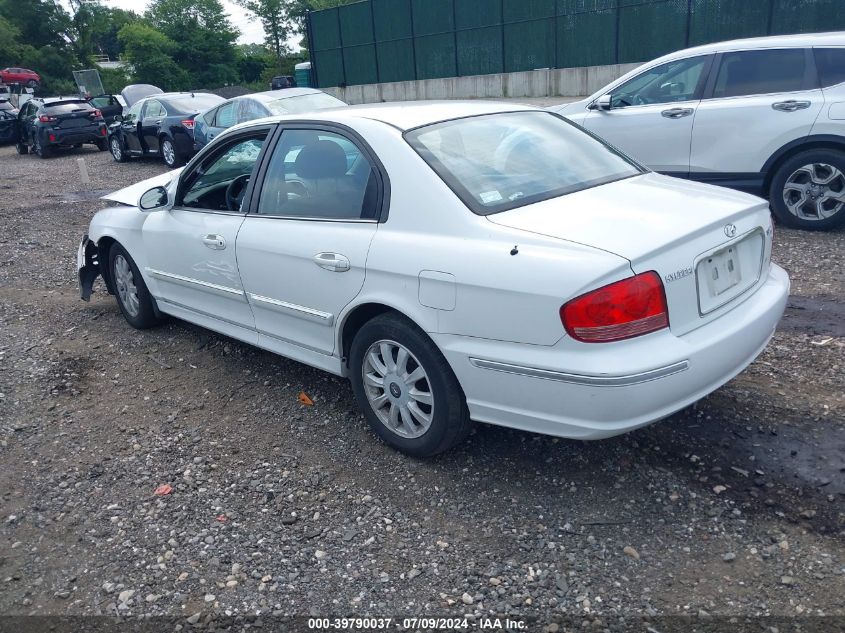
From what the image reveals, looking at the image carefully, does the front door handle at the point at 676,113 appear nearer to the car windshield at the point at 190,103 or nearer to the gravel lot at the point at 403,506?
the gravel lot at the point at 403,506

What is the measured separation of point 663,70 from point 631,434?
5.38 metres

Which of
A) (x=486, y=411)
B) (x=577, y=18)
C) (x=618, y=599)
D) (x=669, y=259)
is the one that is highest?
(x=577, y=18)

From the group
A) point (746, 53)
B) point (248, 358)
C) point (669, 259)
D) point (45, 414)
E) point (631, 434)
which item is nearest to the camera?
point (669, 259)

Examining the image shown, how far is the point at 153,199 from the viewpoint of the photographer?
17.2 ft

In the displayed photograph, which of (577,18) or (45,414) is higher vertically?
(577,18)

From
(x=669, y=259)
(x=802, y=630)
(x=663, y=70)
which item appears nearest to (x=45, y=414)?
(x=669, y=259)

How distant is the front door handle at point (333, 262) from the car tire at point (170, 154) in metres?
12.6

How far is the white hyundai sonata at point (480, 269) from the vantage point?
9.77 feet

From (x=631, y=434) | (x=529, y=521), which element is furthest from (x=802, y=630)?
(x=631, y=434)

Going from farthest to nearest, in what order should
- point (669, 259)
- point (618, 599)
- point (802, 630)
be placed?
1. point (669, 259)
2. point (618, 599)
3. point (802, 630)

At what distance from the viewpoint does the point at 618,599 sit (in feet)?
9.05

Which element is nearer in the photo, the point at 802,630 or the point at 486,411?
the point at 802,630

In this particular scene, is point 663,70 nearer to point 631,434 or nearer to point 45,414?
point 631,434

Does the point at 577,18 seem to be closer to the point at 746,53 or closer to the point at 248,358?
the point at 746,53
